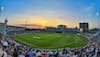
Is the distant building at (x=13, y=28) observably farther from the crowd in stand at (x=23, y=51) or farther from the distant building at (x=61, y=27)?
the distant building at (x=61, y=27)

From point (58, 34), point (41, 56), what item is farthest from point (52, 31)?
point (41, 56)

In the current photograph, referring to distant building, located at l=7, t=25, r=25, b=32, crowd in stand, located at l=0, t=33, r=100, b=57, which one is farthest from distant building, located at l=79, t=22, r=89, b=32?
distant building, located at l=7, t=25, r=25, b=32

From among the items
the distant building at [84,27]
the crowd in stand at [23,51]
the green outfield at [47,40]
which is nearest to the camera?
the green outfield at [47,40]

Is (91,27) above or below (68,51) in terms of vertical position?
above

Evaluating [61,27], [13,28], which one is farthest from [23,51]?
[61,27]

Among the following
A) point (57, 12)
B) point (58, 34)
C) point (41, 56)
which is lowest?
point (41, 56)

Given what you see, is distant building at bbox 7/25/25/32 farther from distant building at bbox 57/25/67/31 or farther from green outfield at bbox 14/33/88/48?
distant building at bbox 57/25/67/31

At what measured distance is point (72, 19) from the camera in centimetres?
886

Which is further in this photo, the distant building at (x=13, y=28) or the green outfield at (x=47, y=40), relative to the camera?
the distant building at (x=13, y=28)

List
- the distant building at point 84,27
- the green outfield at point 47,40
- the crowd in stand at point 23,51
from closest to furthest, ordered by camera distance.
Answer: the green outfield at point 47,40 < the crowd in stand at point 23,51 < the distant building at point 84,27

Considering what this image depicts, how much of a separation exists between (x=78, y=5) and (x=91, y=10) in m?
0.38

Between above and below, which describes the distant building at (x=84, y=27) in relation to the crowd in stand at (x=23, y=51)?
above

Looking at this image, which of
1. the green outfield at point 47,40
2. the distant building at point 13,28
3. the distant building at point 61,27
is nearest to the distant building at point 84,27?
the green outfield at point 47,40

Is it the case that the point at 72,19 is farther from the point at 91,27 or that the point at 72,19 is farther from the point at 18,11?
the point at 18,11
